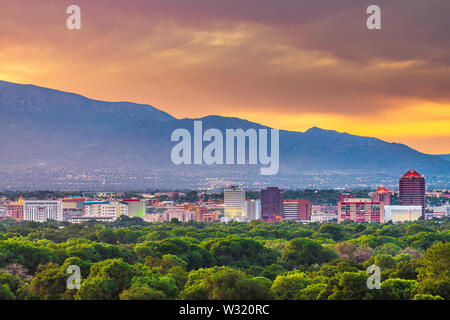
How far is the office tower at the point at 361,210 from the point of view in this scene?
134750 mm

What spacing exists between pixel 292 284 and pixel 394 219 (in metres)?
110

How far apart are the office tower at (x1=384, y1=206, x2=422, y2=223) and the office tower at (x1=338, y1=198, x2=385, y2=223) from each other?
6.47 ft

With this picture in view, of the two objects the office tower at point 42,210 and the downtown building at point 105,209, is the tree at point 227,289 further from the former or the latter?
the downtown building at point 105,209

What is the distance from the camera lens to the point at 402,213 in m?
135

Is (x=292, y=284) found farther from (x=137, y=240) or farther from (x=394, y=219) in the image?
(x=394, y=219)

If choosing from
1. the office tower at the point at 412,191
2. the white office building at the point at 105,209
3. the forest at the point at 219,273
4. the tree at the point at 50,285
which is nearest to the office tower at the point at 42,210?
the white office building at the point at 105,209

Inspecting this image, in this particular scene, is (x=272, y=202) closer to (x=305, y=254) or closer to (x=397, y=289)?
(x=305, y=254)

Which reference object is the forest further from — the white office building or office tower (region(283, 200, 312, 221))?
office tower (region(283, 200, 312, 221))

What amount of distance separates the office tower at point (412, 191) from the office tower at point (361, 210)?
48.0 ft

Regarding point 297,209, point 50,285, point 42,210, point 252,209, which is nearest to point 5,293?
point 50,285

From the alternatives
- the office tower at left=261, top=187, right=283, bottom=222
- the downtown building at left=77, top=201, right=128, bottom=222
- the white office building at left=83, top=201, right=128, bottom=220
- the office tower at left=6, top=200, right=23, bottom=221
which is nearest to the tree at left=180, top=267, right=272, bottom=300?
the office tower at left=6, top=200, right=23, bottom=221

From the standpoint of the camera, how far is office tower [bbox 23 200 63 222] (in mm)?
139500

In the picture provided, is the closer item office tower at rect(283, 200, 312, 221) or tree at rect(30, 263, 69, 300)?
tree at rect(30, 263, 69, 300)
